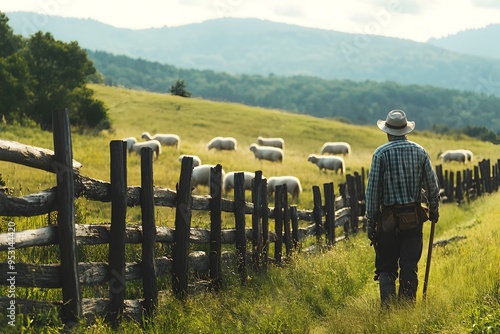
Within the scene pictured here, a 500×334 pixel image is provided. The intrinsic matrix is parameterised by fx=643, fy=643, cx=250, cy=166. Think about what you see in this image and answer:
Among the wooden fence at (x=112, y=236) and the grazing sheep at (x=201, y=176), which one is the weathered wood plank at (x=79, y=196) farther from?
the grazing sheep at (x=201, y=176)

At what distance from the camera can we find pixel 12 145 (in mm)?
5434

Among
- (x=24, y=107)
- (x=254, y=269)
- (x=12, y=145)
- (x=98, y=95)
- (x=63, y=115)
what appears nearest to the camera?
(x=12, y=145)

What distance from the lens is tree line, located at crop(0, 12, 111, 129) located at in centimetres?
3659

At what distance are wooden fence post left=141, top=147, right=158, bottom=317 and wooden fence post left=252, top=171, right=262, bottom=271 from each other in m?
3.04

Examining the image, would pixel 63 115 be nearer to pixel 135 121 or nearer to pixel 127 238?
pixel 127 238

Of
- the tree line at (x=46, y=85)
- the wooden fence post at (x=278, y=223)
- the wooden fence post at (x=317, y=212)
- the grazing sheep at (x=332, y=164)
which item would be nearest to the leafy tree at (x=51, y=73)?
the tree line at (x=46, y=85)

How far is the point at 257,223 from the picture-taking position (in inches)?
401

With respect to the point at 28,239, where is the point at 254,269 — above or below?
below

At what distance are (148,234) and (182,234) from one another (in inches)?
29.6

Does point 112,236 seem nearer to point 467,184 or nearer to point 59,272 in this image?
point 59,272

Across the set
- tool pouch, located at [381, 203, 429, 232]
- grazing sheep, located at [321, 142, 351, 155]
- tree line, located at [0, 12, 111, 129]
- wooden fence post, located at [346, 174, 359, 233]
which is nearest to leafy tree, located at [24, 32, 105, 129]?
tree line, located at [0, 12, 111, 129]

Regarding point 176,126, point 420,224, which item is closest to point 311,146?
point 176,126

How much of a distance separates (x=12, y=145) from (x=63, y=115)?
58cm

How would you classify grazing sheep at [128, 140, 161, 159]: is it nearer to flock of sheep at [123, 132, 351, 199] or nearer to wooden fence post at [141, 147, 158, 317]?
flock of sheep at [123, 132, 351, 199]
